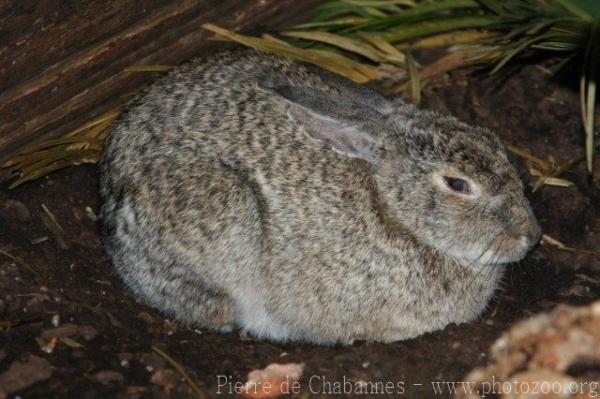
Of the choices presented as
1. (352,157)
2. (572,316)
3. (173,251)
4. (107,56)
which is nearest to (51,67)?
(107,56)

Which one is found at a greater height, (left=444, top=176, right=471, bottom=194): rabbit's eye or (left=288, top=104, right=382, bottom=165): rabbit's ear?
(left=288, top=104, right=382, bottom=165): rabbit's ear

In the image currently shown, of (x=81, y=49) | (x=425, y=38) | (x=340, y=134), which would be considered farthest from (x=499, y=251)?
(x=81, y=49)

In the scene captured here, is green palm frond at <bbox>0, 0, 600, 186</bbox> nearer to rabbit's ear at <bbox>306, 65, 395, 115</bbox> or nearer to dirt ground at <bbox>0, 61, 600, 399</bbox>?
dirt ground at <bbox>0, 61, 600, 399</bbox>

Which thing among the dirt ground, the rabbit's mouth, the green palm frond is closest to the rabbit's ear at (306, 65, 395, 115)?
the rabbit's mouth

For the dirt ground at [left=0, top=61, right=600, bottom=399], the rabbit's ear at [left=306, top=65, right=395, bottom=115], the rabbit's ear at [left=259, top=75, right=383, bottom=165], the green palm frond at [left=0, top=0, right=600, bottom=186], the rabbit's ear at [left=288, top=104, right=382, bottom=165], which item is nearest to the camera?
the dirt ground at [left=0, top=61, right=600, bottom=399]

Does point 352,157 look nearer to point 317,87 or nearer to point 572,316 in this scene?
point 317,87

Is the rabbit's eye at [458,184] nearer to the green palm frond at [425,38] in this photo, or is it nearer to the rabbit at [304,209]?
the rabbit at [304,209]
